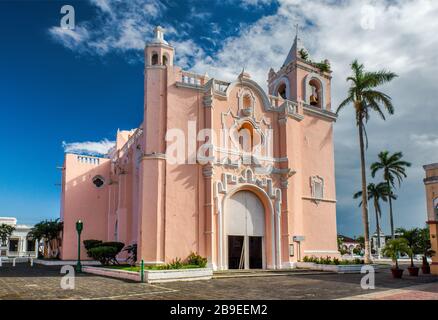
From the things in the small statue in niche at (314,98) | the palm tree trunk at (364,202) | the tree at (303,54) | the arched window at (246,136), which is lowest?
the palm tree trunk at (364,202)

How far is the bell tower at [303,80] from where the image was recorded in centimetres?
2817

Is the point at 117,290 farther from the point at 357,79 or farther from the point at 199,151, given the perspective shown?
the point at 357,79

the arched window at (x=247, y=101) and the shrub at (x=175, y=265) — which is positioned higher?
the arched window at (x=247, y=101)

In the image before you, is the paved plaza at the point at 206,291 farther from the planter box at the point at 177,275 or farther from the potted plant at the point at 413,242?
the potted plant at the point at 413,242

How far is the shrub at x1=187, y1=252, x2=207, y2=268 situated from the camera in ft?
66.0

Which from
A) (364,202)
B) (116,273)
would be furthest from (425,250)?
(116,273)

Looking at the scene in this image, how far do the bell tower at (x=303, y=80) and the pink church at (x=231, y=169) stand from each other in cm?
7

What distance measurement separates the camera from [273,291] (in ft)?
45.4

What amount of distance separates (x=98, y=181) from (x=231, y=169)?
15.3 metres

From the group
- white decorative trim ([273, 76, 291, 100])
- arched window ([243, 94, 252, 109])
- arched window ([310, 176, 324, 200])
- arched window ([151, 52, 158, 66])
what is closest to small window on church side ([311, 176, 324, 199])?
arched window ([310, 176, 324, 200])

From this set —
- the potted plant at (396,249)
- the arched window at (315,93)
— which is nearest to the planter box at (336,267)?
the potted plant at (396,249)

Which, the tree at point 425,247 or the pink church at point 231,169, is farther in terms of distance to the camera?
the tree at point 425,247
